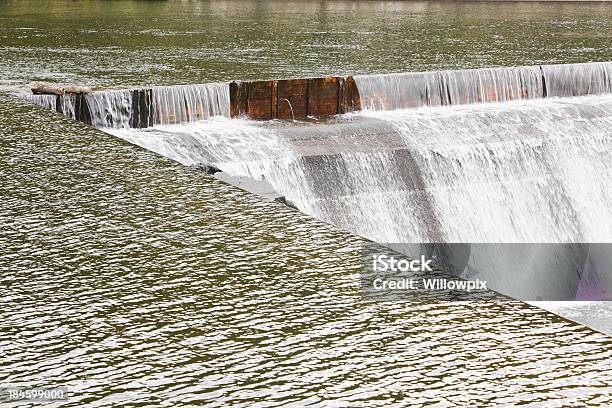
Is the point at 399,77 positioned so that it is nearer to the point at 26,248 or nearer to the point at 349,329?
the point at 26,248

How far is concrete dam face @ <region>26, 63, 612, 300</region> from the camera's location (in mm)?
8812

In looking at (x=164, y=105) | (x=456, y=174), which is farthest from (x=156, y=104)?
(x=456, y=174)

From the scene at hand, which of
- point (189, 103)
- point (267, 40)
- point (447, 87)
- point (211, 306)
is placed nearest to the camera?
point (211, 306)

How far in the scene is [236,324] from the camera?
3580 mm

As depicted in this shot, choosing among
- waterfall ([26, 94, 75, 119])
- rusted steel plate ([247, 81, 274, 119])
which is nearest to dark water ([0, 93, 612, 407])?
waterfall ([26, 94, 75, 119])

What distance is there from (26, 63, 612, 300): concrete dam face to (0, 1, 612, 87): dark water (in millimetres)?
1262

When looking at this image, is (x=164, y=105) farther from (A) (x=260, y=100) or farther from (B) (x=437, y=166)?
(B) (x=437, y=166)

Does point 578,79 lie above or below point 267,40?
below

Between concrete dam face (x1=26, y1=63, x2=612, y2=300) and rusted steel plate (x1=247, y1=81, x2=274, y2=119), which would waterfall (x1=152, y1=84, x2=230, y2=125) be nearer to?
concrete dam face (x1=26, y1=63, x2=612, y2=300)

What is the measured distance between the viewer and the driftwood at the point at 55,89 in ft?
32.7

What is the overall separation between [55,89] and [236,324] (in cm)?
695

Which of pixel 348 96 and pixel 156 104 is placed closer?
pixel 156 104

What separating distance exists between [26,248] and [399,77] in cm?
736

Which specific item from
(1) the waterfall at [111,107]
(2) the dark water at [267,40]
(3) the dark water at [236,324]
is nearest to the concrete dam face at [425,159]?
(1) the waterfall at [111,107]
